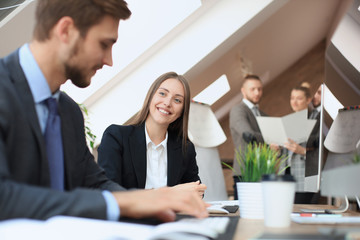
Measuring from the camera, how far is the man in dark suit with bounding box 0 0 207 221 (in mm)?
826

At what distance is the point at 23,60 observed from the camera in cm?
109

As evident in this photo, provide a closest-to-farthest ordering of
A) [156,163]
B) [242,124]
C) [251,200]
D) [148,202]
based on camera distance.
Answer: [148,202] → [251,200] → [156,163] → [242,124]

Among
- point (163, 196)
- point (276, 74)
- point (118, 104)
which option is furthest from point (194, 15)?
point (276, 74)

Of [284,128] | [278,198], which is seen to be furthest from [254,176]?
[284,128]

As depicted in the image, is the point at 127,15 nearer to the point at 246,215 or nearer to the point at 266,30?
the point at 246,215

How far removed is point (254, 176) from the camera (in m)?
1.24

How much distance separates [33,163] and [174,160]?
126 cm

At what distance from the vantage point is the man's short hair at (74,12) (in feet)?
3.59

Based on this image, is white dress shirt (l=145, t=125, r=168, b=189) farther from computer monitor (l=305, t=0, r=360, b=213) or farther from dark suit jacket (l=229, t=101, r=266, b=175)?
dark suit jacket (l=229, t=101, r=266, b=175)

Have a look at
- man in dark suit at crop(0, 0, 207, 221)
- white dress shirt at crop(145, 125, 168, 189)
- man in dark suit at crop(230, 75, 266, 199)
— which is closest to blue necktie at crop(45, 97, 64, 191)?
man in dark suit at crop(0, 0, 207, 221)

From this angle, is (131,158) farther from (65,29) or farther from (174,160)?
(65,29)

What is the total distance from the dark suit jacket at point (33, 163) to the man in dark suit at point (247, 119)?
2.45m

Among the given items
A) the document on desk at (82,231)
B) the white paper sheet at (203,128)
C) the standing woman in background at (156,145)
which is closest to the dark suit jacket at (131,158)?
the standing woman in background at (156,145)

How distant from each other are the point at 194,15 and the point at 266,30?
2.95 m
